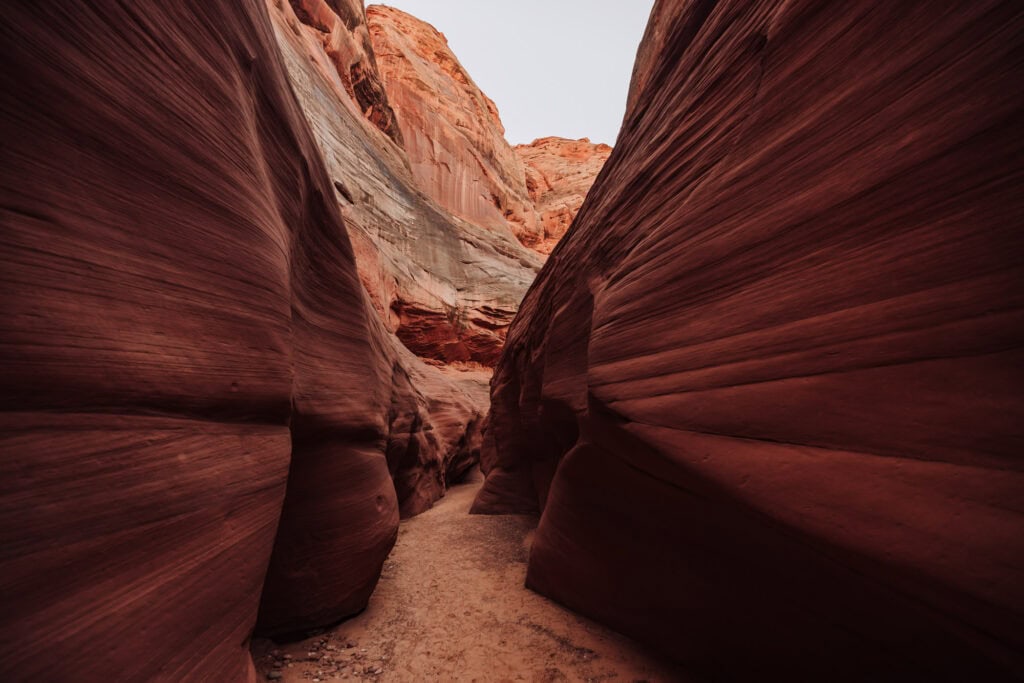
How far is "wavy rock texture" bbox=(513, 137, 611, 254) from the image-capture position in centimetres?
3253

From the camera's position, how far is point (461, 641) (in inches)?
99.1

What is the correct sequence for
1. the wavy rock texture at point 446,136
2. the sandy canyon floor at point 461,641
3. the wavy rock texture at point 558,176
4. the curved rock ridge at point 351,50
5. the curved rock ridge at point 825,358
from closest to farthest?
the curved rock ridge at point 825,358 → the sandy canyon floor at point 461,641 → the curved rock ridge at point 351,50 → the wavy rock texture at point 446,136 → the wavy rock texture at point 558,176

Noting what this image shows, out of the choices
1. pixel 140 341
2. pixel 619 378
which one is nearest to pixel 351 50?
pixel 140 341

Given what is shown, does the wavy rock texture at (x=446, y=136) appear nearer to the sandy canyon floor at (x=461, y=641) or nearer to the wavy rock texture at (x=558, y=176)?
the wavy rock texture at (x=558, y=176)

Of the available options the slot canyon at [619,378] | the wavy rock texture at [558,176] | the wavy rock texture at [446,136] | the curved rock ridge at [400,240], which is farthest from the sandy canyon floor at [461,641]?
the wavy rock texture at [558,176]

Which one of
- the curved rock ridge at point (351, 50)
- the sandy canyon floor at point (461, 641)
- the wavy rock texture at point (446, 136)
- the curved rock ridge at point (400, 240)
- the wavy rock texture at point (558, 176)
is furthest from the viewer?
the wavy rock texture at point (558, 176)

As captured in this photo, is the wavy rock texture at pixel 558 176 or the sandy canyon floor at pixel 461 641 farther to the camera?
the wavy rock texture at pixel 558 176

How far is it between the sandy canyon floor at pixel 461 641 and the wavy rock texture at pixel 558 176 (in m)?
28.1

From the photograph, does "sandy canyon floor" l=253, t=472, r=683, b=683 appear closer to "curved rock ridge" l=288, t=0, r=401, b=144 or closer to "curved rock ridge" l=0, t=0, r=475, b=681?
"curved rock ridge" l=0, t=0, r=475, b=681

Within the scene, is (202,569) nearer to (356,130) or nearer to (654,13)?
(654,13)

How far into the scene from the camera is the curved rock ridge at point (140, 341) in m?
1.05

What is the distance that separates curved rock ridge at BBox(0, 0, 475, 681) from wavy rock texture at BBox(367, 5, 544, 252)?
62.9 ft

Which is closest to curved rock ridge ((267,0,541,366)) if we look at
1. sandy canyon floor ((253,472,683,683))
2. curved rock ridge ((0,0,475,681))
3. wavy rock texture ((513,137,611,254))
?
sandy canyon floor ((253,472,683,683))

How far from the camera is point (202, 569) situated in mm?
1413
